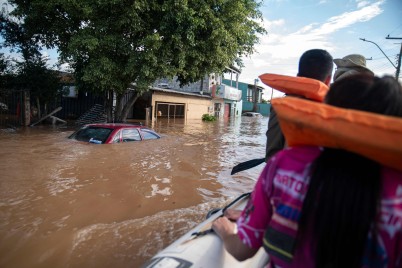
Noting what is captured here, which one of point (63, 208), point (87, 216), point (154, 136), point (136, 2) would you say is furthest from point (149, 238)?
point (136, 2)

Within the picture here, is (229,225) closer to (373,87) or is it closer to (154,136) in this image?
(373,87)

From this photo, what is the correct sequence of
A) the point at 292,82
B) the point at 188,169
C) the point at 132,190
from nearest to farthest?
the point at 292,82 < the point at 132,190 < the point at 188,169

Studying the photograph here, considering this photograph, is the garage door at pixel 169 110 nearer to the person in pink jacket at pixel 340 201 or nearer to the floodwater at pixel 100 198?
the floodwater at pixel 100 198

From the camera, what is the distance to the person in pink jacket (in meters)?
0.95

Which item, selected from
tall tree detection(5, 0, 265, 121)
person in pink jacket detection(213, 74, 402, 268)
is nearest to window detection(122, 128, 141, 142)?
tall tree detection(5, 0, 265, 121)

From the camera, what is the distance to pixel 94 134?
8.20 m

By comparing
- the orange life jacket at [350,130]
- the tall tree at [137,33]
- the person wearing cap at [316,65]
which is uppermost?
the tall tree at [137,33]

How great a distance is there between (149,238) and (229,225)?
246cm

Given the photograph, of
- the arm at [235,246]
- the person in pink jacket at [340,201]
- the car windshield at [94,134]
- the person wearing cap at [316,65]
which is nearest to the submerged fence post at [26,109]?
the car windshield at [94,134]

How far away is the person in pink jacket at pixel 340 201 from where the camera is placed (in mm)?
948

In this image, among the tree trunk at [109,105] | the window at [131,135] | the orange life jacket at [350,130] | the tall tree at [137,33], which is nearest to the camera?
the orange life jacket at [350,130]

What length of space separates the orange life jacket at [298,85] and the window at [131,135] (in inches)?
269

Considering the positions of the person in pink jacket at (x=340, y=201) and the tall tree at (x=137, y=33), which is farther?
the tall tree at (x=137, y=33)

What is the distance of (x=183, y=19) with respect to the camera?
1112 cm
